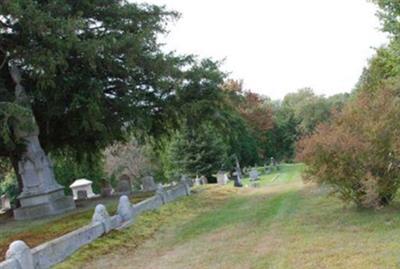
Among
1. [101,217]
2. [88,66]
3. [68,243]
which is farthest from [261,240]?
[88,66]

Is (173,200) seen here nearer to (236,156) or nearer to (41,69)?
(41,69)

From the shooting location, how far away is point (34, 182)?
20062mm

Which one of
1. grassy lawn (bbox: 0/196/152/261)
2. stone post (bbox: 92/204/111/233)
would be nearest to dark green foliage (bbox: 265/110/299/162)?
grassy lawn (bbox: 0/196/152/261)

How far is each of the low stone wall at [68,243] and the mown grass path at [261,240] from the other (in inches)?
9.8

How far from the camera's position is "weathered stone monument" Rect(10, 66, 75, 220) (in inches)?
763

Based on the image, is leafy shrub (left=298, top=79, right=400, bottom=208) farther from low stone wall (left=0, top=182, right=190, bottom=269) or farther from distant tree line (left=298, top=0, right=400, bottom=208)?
low stone wall (left=0, top=182, right=190, bottom=269)

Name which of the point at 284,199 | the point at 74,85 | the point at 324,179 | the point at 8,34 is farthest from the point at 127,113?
the point at 324,179

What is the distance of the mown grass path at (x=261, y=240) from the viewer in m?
8.77

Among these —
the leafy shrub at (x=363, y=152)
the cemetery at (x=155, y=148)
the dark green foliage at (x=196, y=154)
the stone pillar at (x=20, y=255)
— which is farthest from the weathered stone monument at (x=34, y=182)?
the dark green foliage at (x=196, y=154)

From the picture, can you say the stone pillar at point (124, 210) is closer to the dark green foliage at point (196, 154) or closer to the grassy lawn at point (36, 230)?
the grassy lawn at point (36, 230)

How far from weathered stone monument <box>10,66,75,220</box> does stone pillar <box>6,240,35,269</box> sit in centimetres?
1018

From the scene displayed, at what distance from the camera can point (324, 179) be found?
43.8 feet

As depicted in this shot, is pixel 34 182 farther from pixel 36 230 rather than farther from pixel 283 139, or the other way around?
pixel 283 139

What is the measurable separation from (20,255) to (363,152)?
25.8 ft
